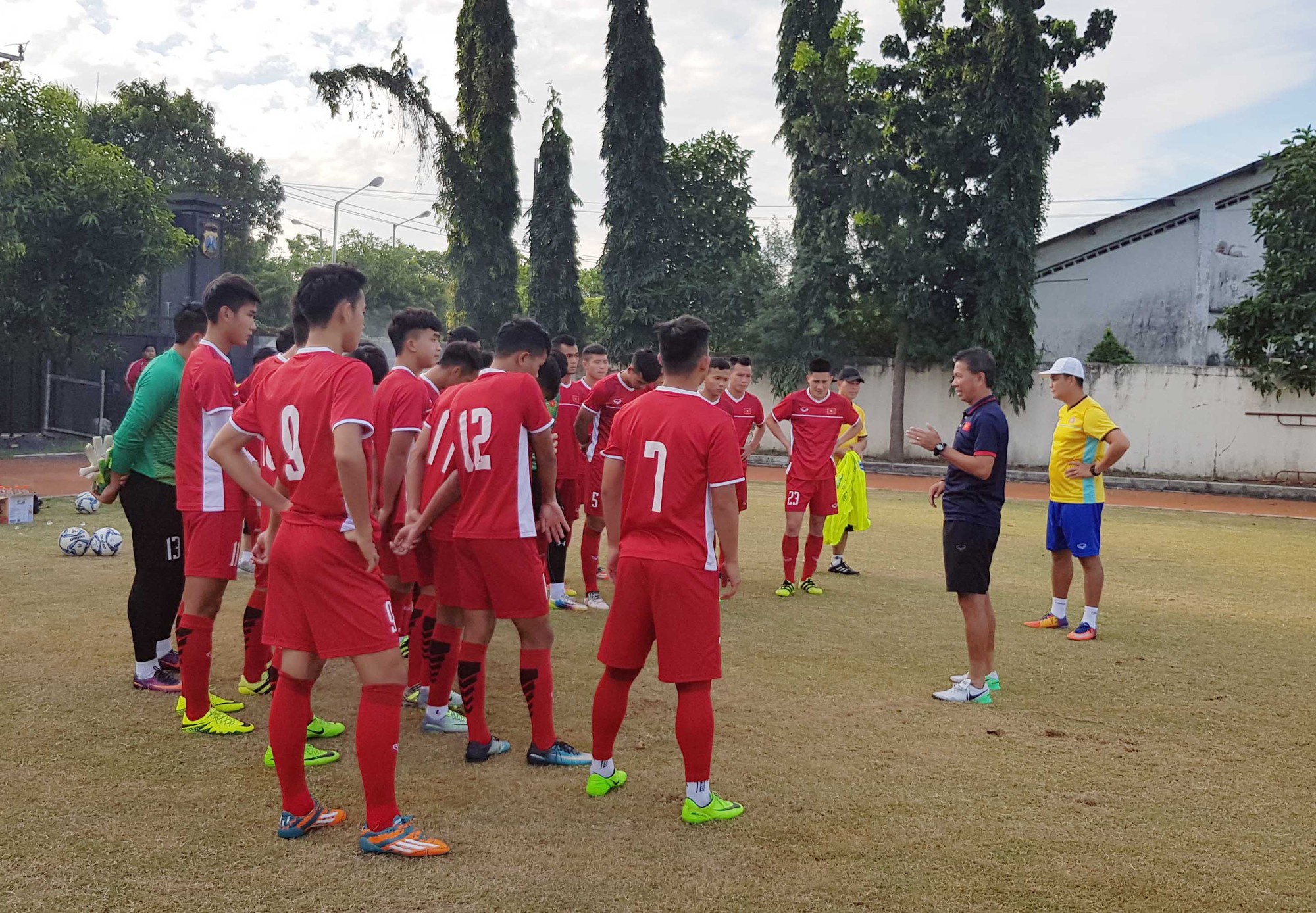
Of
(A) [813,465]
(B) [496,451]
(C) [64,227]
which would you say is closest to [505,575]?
(B) [496,451]

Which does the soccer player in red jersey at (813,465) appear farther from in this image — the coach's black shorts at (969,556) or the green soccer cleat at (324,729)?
the green soccer cleat at (324,729)

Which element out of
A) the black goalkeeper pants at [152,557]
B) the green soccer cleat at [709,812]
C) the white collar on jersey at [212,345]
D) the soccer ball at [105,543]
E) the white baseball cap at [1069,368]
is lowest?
the green soccer cleat at [709,812]

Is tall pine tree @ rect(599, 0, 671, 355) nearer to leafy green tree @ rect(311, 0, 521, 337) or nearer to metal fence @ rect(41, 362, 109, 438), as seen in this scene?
leafy green tree @ rect(311, 0, 521, 337)

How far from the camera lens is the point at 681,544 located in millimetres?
4199

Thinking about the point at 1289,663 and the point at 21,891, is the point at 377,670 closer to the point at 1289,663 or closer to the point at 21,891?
the point at 21,891

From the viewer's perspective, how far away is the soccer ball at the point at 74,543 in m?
9.84

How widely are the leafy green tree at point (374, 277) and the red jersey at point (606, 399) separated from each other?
4707cm

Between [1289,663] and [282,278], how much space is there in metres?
53.8

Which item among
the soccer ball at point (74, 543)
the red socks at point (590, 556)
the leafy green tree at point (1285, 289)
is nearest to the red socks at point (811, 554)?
the red socks at point (590, 556)

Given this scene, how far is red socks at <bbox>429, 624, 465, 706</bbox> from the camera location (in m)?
5.22

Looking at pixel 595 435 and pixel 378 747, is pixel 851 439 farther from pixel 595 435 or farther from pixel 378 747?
pixel 378 747

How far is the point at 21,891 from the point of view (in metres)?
3.39

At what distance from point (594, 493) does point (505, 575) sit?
4.35 meters

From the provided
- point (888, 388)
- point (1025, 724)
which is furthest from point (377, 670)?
point (888, 388)
